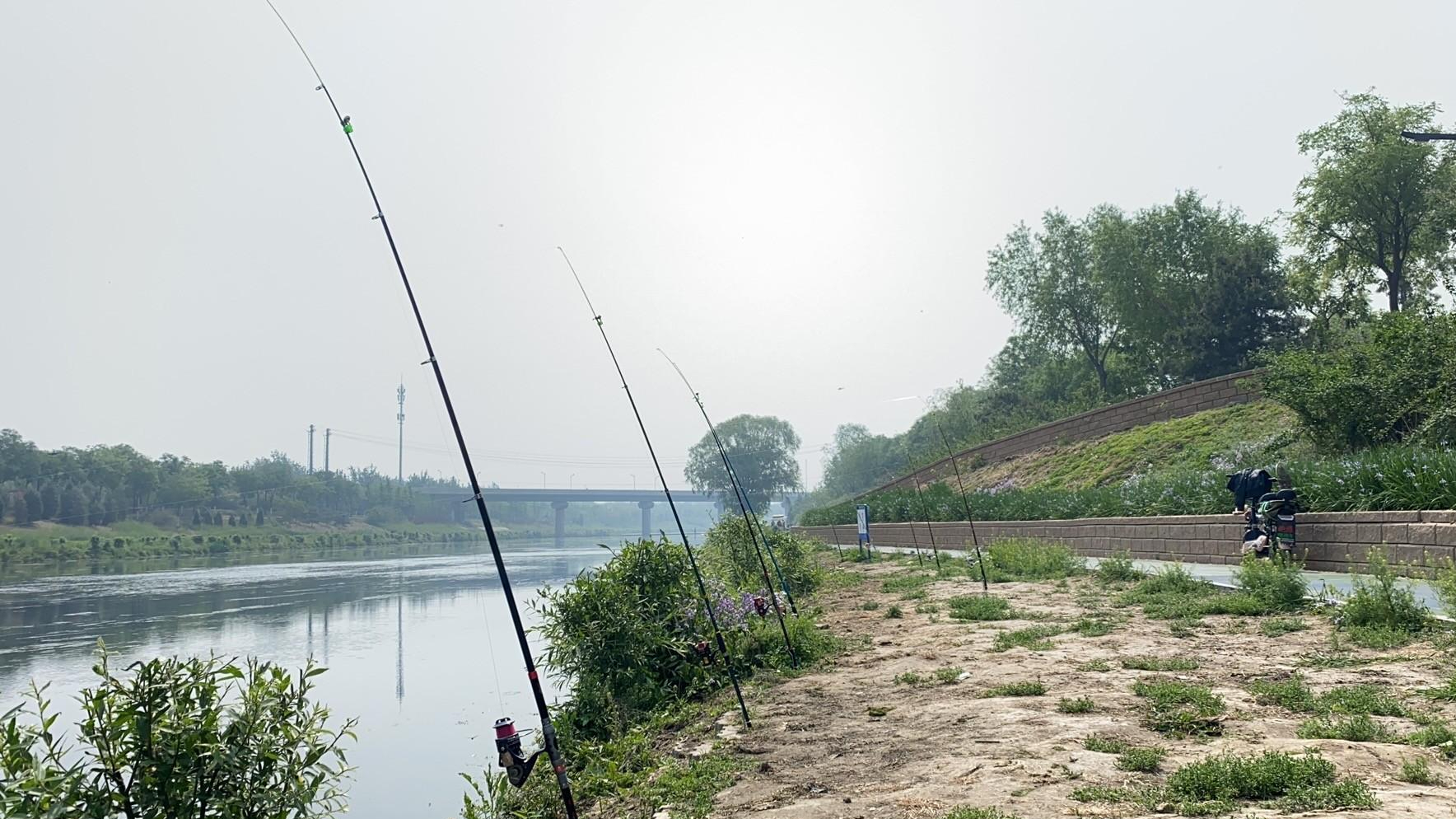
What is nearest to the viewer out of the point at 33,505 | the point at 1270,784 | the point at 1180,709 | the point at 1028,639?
the point at 1270,784

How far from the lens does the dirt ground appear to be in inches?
191

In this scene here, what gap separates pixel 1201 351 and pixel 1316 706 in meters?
35.1

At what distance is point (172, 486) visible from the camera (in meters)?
68.2

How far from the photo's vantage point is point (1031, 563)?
1712cm

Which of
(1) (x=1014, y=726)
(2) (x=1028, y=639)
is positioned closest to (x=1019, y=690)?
(1) (x=1014, y=726)

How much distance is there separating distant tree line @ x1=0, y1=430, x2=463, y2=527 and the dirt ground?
2171 inches

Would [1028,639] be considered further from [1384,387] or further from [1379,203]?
[1379,203]

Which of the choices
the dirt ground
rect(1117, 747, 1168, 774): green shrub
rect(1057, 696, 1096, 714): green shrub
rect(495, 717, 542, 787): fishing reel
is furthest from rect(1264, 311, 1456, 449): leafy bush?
rect(495, 717, 542, 787): fishing reel

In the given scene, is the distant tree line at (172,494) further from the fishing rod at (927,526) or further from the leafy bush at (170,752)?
the leafy bush at (170,752)

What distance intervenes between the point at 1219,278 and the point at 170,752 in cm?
4090

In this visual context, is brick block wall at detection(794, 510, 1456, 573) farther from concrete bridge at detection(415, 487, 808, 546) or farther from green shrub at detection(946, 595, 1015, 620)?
concrete bridge at detection(415, 487, 808, 546)

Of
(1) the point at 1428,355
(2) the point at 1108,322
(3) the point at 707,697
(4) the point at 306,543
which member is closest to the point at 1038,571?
(1) the point at 1428,355

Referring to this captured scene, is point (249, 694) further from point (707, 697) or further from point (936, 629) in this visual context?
point (936, 629)

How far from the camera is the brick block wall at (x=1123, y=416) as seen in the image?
2759 cm
